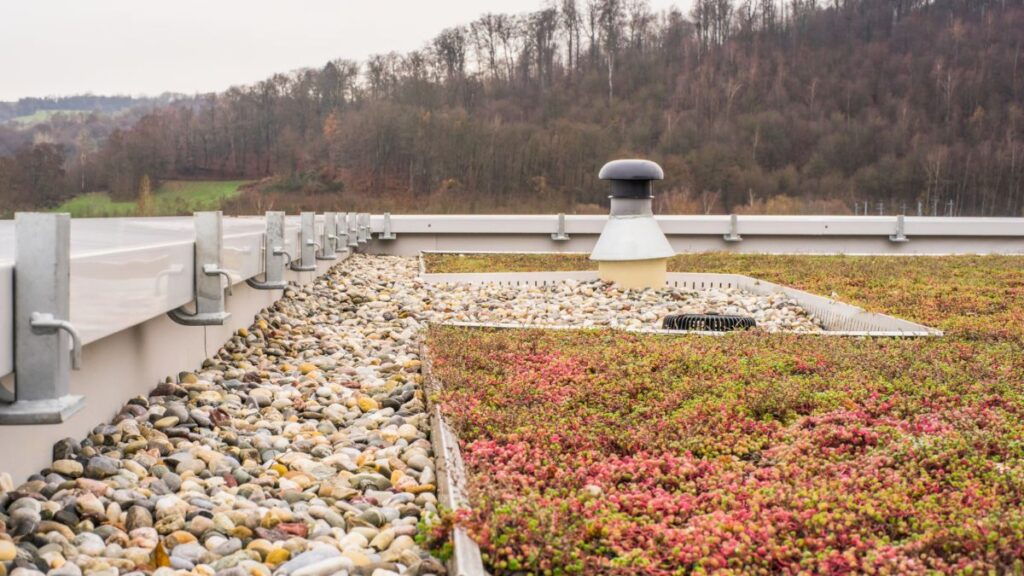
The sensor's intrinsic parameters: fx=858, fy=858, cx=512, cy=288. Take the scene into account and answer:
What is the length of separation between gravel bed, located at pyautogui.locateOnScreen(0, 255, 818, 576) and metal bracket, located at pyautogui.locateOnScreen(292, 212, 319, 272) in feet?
11.0

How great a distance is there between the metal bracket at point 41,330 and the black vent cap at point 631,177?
8.90 m

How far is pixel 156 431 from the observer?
4105 mm

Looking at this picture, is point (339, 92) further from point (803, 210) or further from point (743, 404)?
point (743, 404)

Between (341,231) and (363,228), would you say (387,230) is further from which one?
(341,231)

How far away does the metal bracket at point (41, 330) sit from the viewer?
2812 mm

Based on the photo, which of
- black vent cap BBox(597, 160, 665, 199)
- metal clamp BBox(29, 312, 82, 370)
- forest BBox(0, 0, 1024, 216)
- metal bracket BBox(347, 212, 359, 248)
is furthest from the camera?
forest BBox(0, 0, 1024, 216)

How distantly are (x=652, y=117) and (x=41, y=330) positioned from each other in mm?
58709

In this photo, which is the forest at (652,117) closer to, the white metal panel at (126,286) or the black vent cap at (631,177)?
the black vent cap at (631,177)

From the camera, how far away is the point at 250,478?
371 centimetres

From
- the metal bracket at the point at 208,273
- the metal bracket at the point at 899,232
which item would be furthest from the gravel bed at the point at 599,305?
the metal bracket at the point at 899,232

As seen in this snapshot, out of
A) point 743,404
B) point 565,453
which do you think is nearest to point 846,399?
point 743,404

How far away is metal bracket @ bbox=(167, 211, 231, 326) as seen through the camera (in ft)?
16.4

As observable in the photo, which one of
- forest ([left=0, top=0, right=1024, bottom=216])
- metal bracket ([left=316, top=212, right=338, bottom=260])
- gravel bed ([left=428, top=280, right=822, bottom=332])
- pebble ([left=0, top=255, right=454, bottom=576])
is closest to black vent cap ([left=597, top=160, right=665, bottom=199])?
gravel bed ([left=428, top=280, right=822, bottom=332])

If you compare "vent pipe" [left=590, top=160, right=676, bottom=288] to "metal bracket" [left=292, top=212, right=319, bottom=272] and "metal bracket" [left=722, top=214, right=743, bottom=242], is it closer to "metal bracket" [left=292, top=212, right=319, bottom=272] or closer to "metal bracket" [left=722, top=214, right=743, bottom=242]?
"metal bracket" [left=292, top=212, right=319, bottom=272]
